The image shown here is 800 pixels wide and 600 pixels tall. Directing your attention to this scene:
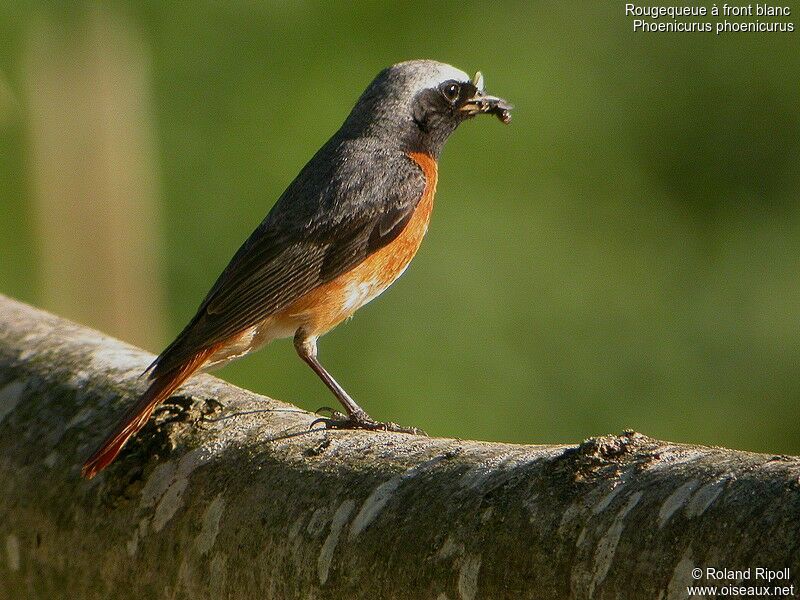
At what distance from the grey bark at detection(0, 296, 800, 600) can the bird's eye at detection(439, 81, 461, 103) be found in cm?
192

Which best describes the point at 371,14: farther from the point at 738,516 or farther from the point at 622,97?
the point at 738,516

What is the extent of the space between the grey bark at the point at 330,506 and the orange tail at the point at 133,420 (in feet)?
0.12

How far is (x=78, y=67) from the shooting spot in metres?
7.88

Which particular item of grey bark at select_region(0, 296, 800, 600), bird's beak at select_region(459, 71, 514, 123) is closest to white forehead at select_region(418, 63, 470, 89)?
bird's beak at select_region(459, 71, 514, 123)

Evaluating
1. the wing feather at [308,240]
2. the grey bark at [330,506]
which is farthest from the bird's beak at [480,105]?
the grey bark at [330,506]

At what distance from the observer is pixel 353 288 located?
14.3 feet

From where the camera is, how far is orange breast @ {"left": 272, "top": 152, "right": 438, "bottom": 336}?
4.27 meters

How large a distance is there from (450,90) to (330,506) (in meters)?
2.86

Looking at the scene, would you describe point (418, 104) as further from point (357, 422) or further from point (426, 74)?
point (357, 422)

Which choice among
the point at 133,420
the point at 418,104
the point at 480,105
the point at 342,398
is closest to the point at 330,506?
the point at 133,420

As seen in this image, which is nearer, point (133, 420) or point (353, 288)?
point (133, 420)

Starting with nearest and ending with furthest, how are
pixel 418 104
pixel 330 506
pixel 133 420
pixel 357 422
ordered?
→ 1. pixel 330 506
2. pixel 133 420
3. pixel 357 422
4. pixel 418 104

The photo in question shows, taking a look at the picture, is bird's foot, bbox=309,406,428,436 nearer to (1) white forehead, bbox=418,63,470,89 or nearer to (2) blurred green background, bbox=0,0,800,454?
(1) white forehead, bbox=418,63,470,89

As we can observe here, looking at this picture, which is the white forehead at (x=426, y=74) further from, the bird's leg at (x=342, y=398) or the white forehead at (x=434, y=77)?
the bird's leg at (x=342, y=398)
